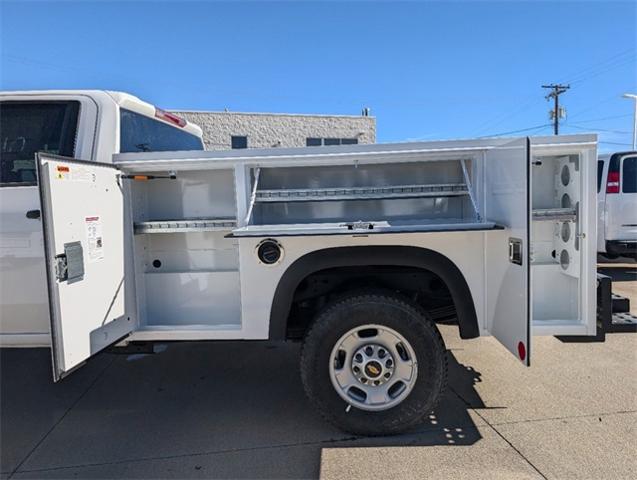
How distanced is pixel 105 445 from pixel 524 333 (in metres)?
2.80

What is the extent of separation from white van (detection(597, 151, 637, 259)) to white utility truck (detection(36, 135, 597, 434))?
5.99 meters

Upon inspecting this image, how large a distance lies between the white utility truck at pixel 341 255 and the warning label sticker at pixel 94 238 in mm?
15

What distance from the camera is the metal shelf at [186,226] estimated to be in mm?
3150

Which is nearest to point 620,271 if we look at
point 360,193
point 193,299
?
point 360,193

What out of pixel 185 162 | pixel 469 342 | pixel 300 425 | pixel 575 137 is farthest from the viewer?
pixel 469 342

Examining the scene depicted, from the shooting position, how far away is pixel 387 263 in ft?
9.86

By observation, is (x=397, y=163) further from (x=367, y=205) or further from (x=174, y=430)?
(x=174, y=430)

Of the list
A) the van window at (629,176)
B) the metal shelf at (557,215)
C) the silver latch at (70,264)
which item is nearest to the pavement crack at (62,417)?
the silver latch at (70,264)

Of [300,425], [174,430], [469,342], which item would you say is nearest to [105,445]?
[174,430]

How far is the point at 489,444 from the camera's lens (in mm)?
2986

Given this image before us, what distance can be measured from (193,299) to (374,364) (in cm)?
136

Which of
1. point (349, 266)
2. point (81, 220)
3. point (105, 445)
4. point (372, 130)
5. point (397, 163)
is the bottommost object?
point (105, 445)

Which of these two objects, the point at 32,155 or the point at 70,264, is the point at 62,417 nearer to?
the point at 70,264

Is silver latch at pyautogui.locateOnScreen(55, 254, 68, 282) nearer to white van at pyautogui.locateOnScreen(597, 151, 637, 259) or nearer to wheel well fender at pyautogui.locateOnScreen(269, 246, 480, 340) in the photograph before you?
wheel well fender at pyautogui.locateOnScreen(269, 246, 480, 340)
